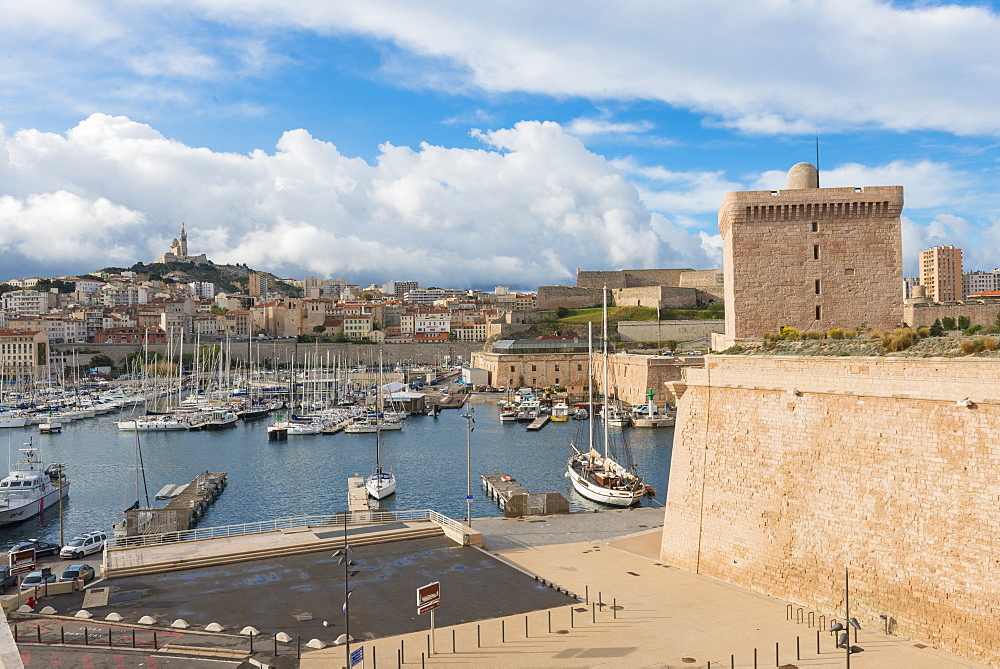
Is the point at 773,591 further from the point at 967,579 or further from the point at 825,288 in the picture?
the point at 825,288

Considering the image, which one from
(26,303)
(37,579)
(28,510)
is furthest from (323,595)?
(26,303)

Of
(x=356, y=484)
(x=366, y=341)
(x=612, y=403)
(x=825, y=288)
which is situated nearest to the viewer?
(x=825, y=288)

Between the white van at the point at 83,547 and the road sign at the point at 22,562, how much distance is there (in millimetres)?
3334

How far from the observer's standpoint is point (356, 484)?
29.4 m

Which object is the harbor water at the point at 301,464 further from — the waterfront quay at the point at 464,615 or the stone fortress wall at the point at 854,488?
the stone fortress wall at the point at 854,488

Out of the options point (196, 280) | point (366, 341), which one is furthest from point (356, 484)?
point (196, 280)

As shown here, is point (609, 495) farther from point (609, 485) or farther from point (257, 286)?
A: point (257, 286)

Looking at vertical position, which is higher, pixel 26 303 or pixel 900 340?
pixel 26 303

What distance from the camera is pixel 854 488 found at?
12289 mm

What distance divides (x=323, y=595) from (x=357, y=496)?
12872 millimetres

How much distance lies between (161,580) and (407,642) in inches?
241

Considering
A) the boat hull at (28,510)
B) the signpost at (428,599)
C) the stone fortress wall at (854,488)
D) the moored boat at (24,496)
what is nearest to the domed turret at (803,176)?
the stone fortress wall at (854,488)

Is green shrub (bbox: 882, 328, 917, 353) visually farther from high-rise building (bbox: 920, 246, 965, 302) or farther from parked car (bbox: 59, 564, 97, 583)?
high-rise building (bbox: 920, 246, 965, 302)

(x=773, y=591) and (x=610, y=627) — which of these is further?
(x=773, y=591)
